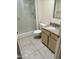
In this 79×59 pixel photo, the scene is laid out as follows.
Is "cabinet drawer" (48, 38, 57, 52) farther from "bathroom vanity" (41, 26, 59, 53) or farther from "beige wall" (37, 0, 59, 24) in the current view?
"beige wall" (37, 0, 59, 24)

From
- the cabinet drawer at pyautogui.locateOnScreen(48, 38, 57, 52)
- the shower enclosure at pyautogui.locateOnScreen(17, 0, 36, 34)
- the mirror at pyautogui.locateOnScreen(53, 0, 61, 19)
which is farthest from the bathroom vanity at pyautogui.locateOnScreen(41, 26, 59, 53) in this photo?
the shower enclosure at pyautogui.locateOnScreen(17, 0, 36, 34)

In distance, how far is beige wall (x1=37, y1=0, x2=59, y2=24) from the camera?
4.02 m

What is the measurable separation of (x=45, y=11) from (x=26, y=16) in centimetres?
99

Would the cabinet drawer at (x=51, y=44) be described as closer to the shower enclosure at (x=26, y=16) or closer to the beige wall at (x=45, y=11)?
the beige wall at (x=45, y=11)

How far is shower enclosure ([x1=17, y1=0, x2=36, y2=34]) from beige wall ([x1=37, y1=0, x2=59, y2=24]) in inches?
11.8

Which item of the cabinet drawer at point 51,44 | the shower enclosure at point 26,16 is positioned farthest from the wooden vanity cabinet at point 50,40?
the shower enclosure at point 26,16

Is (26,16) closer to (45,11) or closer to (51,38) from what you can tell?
(45,11)

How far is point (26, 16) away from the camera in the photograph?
495 cm

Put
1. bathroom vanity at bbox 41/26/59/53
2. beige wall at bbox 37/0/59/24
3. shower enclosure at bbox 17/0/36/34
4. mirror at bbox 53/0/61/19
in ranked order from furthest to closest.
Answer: shower enclosure at bbox 17/0/36/34 → beige wall at bbox 37/0/59/24 → mirror at bbox 53/0/61/19 → bathroom vanity at bbox 41/26/59/53
